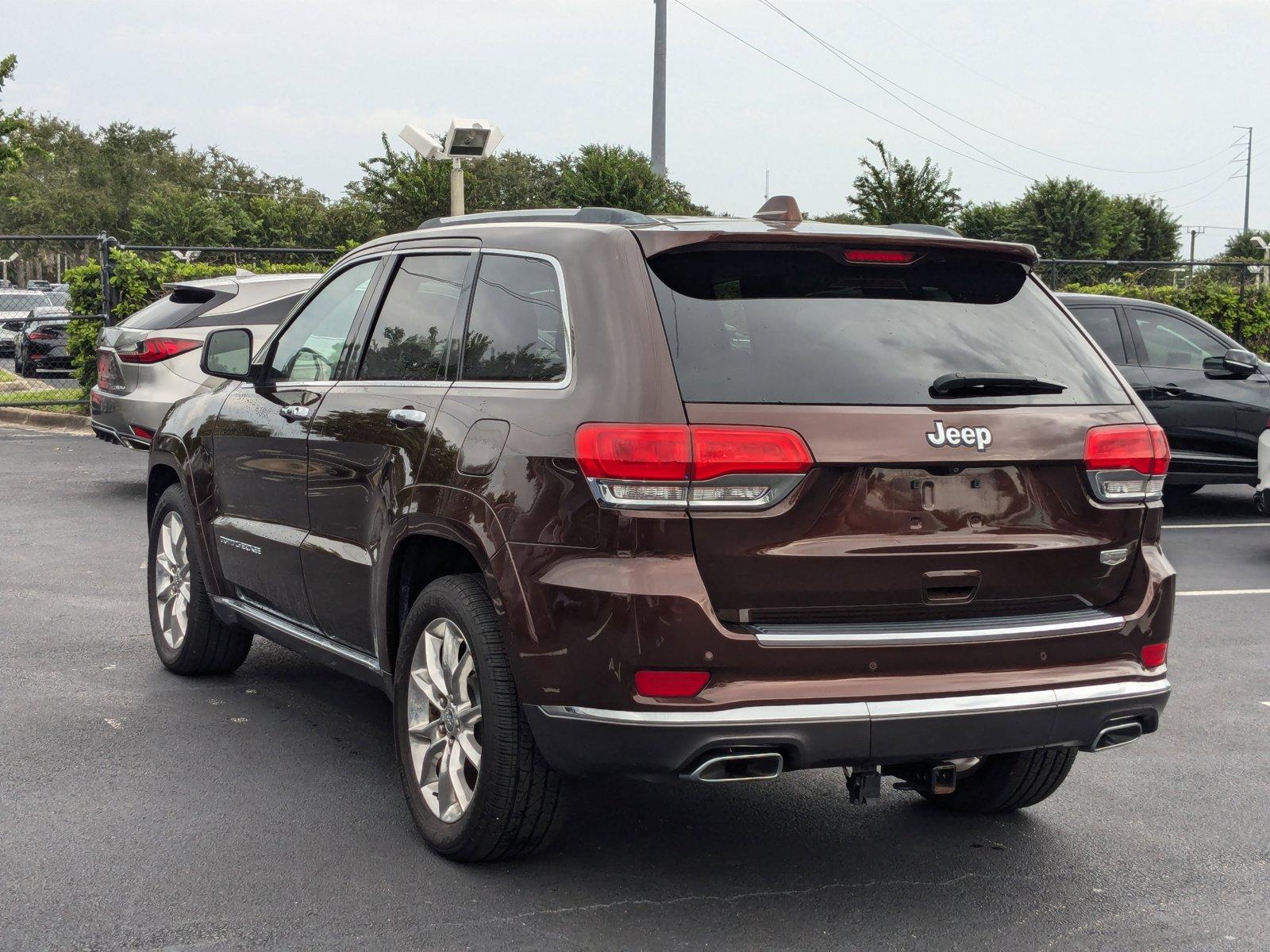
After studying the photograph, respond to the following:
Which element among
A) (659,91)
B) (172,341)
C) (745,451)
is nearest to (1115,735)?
(745,451)

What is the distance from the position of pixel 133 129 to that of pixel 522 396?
92.8m

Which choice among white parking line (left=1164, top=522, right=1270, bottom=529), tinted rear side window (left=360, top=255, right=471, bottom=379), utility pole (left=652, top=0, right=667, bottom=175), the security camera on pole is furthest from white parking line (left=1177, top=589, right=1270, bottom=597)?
utility pole (left=652, top=0, right=667, bottom=175)

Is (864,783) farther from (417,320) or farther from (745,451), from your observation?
(417,320)

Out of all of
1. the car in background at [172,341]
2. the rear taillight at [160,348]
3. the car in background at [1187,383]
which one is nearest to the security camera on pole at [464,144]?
the car in background at [172,341]

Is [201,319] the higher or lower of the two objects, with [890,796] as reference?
higher

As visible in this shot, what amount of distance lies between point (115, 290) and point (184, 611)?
43.2ft

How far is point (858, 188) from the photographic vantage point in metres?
34.5

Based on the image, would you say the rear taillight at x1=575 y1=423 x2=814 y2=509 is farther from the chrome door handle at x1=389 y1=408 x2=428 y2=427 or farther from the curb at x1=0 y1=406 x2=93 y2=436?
the curb at x1=0 y1=406 x2=93 y2=436

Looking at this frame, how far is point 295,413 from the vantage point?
532 centimetres

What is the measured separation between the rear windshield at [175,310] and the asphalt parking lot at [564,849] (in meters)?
5.97

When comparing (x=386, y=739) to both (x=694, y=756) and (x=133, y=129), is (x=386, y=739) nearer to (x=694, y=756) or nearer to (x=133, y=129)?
(x=694, y=756)

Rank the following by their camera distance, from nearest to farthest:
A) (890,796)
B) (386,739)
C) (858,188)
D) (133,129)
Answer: (890,796) < (386,739) < (858,188) < (133,129)

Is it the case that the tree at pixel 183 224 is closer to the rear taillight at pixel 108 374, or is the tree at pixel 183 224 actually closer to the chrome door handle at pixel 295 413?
the rear taillight at pixel 108 374

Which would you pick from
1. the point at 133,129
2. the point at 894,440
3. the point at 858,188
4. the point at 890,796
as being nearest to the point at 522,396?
the point at 894,440
